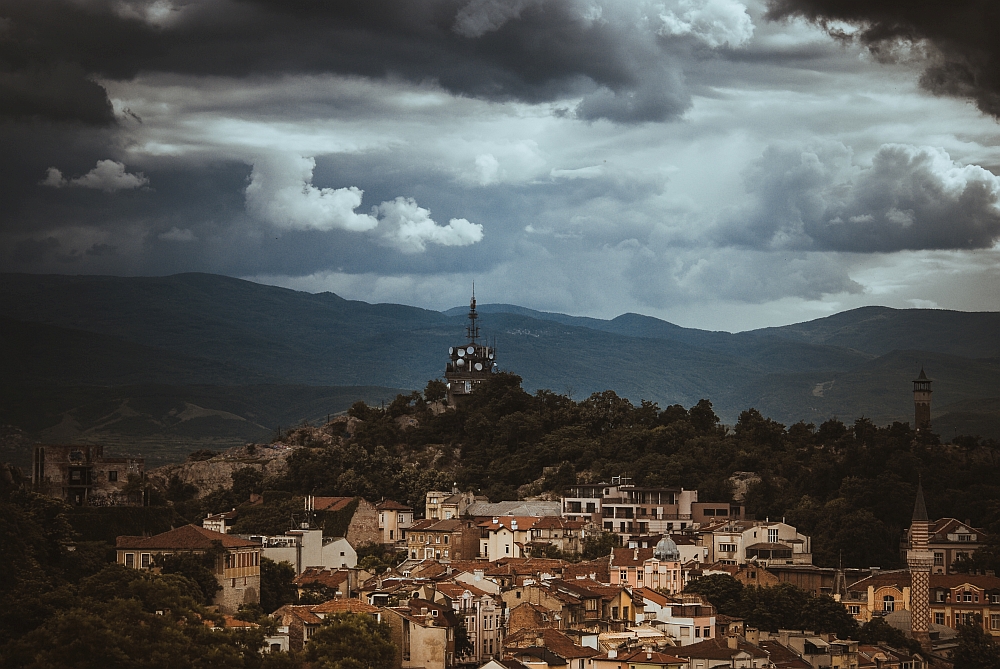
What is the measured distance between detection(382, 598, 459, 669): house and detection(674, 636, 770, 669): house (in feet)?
24.4

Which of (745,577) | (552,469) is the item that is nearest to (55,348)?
(552,469)

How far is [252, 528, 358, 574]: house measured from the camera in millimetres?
70562

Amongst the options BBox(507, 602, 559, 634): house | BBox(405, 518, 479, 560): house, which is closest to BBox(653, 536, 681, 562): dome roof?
BBox(507, 602, 559, 634): house

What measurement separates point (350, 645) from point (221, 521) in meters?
31.2

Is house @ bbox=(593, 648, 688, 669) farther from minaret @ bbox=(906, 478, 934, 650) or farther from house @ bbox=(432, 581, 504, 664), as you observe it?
minaret @ bbox=(906, 478, 934, 650)

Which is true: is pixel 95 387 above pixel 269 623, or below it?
above

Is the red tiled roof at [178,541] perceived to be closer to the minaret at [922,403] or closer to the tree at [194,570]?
the tree at [194,570]

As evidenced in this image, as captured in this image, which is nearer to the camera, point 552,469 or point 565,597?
point 565,597

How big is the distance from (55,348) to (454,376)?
82636 mm

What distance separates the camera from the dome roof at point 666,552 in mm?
69000

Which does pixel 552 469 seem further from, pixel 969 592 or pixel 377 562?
pixel 969 592

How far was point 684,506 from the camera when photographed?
280 ft

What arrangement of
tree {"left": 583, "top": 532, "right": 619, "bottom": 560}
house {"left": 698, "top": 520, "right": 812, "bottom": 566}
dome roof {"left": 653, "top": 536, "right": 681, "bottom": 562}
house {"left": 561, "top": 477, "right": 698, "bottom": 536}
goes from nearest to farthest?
1. dome roof {"left": 653, "top": 536, "right": 681, "bottom": 562}
2. house {"left": 698, "top": 520, "right": 812, "bottom": 566}
3. tree {"left": 583, "top": 532, "right": 619, "bottom": 560}
4. house {"left": 561, "top": 477, "right": 698, "bottom": 536}

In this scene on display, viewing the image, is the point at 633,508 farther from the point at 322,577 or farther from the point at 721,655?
the point at 721,655
